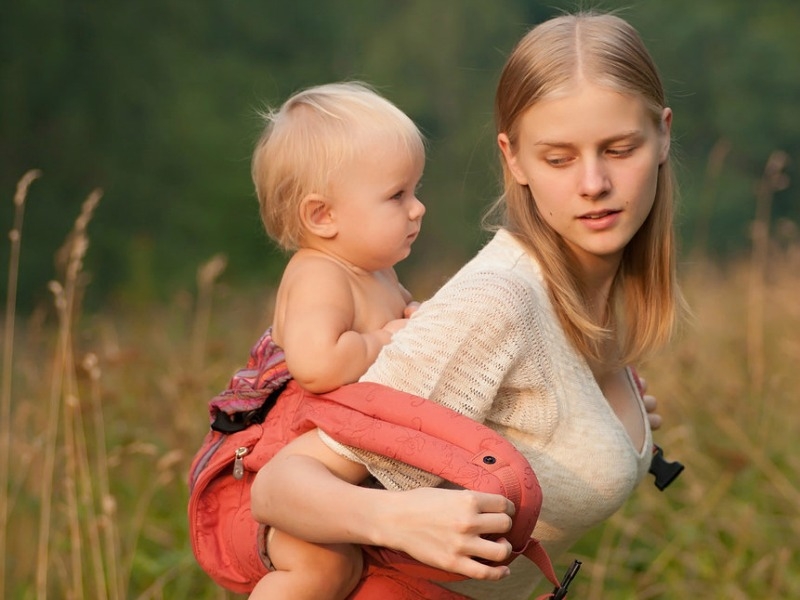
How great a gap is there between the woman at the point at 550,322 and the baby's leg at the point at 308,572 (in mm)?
79

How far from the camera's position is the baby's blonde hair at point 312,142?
234cm

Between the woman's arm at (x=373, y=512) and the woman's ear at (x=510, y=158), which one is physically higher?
the woman's ear at (x=510, y=158)

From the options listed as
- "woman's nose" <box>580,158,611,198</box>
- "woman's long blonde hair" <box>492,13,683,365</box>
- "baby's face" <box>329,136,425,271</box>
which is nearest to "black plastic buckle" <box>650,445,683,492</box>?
"woman's long blonde hair" <box>492,13,683,365</box>

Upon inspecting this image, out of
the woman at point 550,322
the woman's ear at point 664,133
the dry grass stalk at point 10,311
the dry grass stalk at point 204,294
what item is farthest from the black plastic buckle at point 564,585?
the dry grass stalk at point 204,294

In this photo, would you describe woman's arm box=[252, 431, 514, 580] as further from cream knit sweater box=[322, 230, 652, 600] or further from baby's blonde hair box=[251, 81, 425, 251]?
baby's blonde hair box=[251, 81, 425, 251]

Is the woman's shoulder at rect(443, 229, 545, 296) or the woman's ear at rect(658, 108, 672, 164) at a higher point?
the woman's ear at rect(658, 108, 672, 164)

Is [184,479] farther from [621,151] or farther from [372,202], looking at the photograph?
[621,151]

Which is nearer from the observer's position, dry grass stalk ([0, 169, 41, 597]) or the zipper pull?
the zipper pull

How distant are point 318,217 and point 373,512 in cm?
68

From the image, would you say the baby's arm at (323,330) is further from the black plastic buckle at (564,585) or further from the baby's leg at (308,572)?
the black plastic buckle at (564,585)

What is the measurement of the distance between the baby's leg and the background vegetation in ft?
4.58

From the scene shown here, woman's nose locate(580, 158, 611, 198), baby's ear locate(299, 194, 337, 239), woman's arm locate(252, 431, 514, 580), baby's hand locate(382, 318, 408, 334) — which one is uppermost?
woman's nose locate(580, 158, 611, 198)

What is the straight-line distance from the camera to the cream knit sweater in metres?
2.11

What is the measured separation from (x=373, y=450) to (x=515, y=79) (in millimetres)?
816
